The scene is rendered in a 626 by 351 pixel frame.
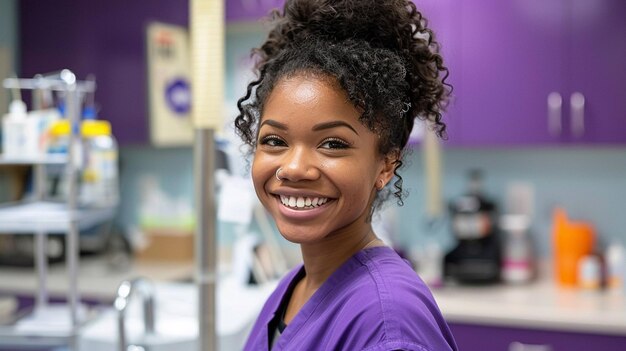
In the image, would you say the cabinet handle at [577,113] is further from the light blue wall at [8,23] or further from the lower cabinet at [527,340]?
the light blue wall at [8,23]

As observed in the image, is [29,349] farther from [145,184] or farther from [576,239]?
[576,239]

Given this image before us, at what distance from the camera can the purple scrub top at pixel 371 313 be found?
75 centimetres

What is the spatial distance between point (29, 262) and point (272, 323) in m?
2.49

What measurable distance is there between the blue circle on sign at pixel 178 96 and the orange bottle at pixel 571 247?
5.82 ft

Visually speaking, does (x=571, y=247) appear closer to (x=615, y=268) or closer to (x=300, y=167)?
(x=615, y=268)

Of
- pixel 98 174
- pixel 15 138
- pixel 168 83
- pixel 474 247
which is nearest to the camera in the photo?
pixel 15 138

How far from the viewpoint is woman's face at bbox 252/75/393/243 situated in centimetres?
84

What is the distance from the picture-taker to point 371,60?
87 cm

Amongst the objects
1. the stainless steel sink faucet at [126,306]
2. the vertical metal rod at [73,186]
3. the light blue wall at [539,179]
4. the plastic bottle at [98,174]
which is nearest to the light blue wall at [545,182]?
the light blue wall at [539,179]

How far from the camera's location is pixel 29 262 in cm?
319

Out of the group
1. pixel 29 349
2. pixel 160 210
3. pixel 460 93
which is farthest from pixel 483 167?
pixel 29 349

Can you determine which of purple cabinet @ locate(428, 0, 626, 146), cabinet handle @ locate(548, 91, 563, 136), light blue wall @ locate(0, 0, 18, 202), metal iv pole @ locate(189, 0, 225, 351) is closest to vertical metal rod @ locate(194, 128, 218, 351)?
metal iv pole @ locate(189, 0, 225, 351)

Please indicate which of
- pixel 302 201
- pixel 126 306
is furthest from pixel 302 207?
pixel 126 306

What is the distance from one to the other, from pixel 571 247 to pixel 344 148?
89.0 inches
